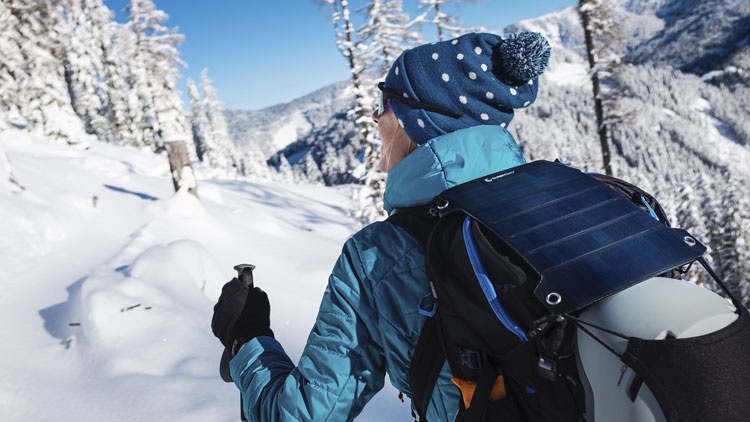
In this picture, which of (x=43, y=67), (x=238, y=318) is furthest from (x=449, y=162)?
(x=43, y=67)

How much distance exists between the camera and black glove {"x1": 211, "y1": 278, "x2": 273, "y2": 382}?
1803mm

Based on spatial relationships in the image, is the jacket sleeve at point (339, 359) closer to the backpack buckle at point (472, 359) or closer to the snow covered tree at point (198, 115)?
the backpack buckle at point (472, 359)

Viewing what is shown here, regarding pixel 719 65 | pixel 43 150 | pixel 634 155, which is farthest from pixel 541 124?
pixel 43 150

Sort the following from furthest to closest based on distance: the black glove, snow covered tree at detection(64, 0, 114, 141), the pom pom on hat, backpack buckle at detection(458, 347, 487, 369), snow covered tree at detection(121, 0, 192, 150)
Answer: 1. snow covered tree at detection(64, 0, 114, 141)
2. snow covered tree at detection(121, 0, 192, 150)
3. the black glove
4. the pom pom on hat
5. backpack buckle at detection(458, 347, 487, 369)

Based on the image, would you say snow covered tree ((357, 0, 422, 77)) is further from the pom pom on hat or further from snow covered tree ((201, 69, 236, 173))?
snow covered tree ((201, 69, 236, 173))

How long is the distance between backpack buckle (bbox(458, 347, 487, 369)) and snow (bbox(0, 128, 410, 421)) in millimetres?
2485

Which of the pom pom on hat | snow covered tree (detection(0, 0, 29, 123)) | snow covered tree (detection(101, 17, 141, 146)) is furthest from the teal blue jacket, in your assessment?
snow covered tree (detection(101, 17, 141, 146))

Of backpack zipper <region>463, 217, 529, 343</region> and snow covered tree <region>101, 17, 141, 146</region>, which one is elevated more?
snow covered tree <region>101, 17, 141, 146</region>

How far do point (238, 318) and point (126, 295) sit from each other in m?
3.87

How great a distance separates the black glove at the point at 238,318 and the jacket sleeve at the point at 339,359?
0.93ft

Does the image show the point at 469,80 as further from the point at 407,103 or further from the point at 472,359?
the point at 472,359

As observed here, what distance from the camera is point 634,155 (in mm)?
128625

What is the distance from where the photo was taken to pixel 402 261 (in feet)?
4.85

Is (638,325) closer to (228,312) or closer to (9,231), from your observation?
(228,312)
